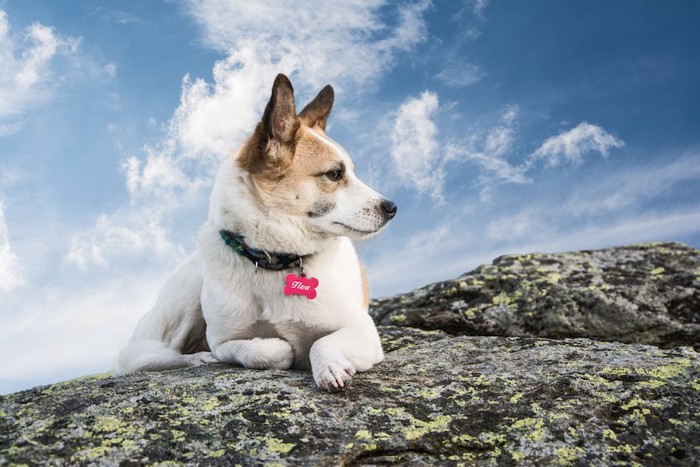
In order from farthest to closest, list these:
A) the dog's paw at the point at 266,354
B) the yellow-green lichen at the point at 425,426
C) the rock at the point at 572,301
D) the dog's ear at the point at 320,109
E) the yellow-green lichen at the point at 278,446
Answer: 1. the rock at the point at 572,301
2. the dog's ear at the point at 320,109
3. the dog's paw at the point at 266,354
4. the yellow-green lichen at the point at 425,426
5. the yellow-green lichen at the point at 278,446

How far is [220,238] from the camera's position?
530 centimetres

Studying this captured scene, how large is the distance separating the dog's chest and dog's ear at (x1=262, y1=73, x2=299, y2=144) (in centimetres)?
153

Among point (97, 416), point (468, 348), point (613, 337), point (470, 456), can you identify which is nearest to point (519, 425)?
point (470, 456)

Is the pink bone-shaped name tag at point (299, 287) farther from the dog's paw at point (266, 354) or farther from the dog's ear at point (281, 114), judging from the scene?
the dog's ear at point (281, 114)

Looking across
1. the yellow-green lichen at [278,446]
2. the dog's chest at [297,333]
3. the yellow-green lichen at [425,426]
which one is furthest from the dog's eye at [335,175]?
the yellow-green lichen at [278,446]

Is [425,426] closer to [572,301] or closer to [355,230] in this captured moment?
[355,230]

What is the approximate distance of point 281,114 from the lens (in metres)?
5.04

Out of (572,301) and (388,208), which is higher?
(388,208)

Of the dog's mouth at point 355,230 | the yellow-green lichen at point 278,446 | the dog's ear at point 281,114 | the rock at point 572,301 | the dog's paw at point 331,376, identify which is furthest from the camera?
the rock at point 572,301

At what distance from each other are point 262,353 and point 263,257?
2.58 feet

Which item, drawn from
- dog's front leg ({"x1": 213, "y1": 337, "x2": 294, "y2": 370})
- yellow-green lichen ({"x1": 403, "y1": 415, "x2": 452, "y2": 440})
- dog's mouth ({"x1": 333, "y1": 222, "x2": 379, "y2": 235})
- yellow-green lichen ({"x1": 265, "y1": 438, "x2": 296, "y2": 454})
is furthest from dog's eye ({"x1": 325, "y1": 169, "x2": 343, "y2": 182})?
yellow-green lichen ({"x1": 265, "y1": 438, "x2": 296, "y2": 454})

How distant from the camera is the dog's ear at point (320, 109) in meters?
5.96

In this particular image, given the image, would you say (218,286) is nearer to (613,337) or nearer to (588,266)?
(613,337)

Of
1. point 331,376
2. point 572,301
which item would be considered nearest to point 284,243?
point 331,376
